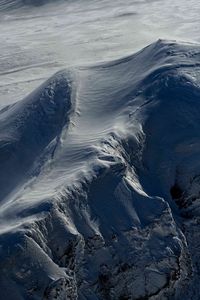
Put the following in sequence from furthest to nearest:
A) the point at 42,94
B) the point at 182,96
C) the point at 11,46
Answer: the point at 11,46, the point at 42,94, the point at 182,96

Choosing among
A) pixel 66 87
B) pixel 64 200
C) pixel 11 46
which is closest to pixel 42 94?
pixel 66 87

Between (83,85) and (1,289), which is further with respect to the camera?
(83,85)

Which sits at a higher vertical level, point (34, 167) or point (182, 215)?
point (34, 167)

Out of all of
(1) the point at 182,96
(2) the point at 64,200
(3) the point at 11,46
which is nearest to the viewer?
(2) the point at 64,200

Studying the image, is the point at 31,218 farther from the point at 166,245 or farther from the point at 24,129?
the point at 24,129
